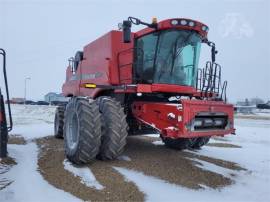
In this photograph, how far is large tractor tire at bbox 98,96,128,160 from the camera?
681cm

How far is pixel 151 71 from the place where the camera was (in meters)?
7.59

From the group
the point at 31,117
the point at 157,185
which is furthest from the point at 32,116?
the point at 157,185

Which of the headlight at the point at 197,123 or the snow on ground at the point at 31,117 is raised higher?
the headlight at the point at 197,123

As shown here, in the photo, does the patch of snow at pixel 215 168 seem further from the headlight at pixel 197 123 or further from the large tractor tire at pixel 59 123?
the large tractor tire at pixel 59 123

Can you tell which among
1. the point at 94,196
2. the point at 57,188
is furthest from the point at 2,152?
the point at 94,196

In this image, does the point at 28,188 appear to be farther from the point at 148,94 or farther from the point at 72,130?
the point at 148,94

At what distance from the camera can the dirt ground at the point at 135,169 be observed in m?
5.24

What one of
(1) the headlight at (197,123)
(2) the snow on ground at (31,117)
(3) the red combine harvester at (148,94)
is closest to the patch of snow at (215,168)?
(3) the red combine harvester at (148,94)

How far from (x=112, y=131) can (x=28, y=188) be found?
1974mm

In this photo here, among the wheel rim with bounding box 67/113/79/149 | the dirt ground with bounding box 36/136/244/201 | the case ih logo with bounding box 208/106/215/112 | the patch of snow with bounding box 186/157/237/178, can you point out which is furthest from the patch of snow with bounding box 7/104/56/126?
the case ih logo with bounding box 208/106/215/112

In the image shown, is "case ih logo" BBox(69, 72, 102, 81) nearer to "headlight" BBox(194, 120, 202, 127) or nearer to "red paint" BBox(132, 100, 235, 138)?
"red paint" BBox(132, 100, 235, 138)

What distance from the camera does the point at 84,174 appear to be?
629 cm

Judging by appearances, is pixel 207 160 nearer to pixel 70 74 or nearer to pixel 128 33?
pixel 128 33

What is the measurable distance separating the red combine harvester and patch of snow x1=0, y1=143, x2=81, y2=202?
910mm
